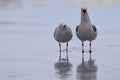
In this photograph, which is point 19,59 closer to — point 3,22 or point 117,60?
point 117,60

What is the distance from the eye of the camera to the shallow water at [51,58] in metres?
11.1

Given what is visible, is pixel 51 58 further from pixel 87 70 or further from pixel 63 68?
pixel 87 70

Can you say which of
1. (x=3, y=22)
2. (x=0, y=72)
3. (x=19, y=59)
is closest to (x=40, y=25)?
(x=3, y=22)

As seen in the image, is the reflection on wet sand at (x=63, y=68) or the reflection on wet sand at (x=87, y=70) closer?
the reflection on wet sand at (x=87, y=70)

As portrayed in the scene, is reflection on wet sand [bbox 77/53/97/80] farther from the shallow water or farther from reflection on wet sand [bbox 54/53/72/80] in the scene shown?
reflection on wet sand [bbox 54/53/72/80]

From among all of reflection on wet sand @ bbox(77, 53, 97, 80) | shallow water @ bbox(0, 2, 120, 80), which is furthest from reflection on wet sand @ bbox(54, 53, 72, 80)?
reflection on wet sand @ bbox(77, 53, 97, 80)

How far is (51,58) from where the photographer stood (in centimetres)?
1380

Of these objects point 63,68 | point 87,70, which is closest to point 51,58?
point 63,68

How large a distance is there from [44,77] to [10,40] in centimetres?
744

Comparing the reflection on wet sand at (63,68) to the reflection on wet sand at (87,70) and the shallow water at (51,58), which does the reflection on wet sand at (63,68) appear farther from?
the reflection on wet sand at (87,70)

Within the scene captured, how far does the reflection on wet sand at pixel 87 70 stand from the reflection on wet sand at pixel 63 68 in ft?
0.74

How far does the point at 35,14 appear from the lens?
3070cm

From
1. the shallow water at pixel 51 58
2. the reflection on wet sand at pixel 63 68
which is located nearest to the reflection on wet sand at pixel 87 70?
the shallow water at pixel 51 58

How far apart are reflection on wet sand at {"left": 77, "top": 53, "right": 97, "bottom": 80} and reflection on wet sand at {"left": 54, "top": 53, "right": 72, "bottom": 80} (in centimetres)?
23
